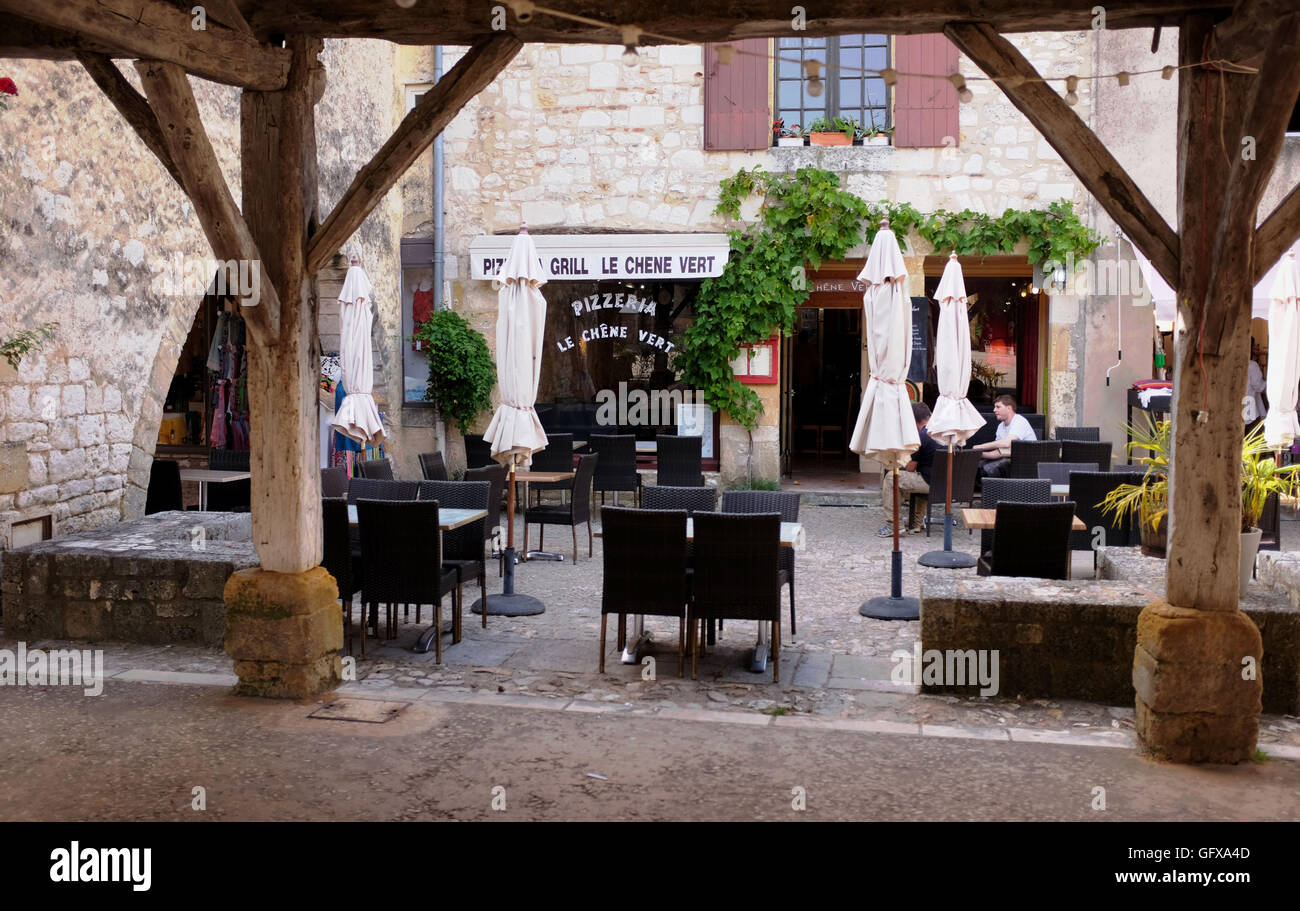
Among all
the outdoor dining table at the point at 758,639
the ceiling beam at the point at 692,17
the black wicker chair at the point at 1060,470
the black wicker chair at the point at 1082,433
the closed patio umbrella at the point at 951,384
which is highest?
the ceiling beam at the point at 692,17

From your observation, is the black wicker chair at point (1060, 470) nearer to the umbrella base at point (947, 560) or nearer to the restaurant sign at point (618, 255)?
the umbrella base at point (947, 560)

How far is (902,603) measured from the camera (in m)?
7.41

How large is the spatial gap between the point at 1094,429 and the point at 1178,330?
22.4ft

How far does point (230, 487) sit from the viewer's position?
9.47m

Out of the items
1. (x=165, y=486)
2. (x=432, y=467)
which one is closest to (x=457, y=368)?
(x=432, y=467)

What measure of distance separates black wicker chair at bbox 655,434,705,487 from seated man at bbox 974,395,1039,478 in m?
2.46

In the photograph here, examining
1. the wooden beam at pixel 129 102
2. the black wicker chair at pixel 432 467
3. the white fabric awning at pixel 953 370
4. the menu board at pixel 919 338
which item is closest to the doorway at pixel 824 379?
the menu board at pixel 919 338

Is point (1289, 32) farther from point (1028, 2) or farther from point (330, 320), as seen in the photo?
point (330, 320)

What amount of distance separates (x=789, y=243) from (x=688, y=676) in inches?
286

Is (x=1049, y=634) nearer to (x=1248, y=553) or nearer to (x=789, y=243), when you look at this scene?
(x=1248, y=553)

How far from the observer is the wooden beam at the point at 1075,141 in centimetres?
456

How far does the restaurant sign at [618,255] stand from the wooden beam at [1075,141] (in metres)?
7.79

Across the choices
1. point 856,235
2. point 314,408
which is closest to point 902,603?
point 314,408

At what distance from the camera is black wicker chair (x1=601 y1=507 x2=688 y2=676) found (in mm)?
5828
